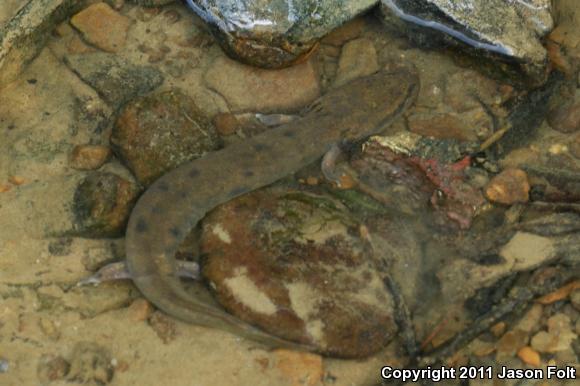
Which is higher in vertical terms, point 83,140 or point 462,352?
point 83,140

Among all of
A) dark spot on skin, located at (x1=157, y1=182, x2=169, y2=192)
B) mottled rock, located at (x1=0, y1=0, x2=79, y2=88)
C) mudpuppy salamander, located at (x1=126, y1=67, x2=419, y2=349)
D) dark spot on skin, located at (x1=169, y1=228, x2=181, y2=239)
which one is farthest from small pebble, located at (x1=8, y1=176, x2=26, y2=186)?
dark spot on skin, located at (x1=169, y1=228, x2=181, y2=239)

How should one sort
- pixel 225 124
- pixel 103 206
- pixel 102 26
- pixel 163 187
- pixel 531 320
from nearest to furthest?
pixel 531 320 → pixel 103 206 → pixel 163 187 → pixel 225 124 → pixel 102 26

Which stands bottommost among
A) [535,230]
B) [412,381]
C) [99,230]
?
[412,381]

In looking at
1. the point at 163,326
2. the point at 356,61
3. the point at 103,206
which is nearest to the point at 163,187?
the point at 103,206

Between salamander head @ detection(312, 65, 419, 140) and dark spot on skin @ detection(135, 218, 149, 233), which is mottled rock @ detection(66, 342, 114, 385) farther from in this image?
salamander head @ detection(312, 65, 419, 140)

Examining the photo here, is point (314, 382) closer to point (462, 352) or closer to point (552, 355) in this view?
point (462, 352)

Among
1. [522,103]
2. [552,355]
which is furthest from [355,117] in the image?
[552,355]

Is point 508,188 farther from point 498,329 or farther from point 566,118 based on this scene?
point 498,329
